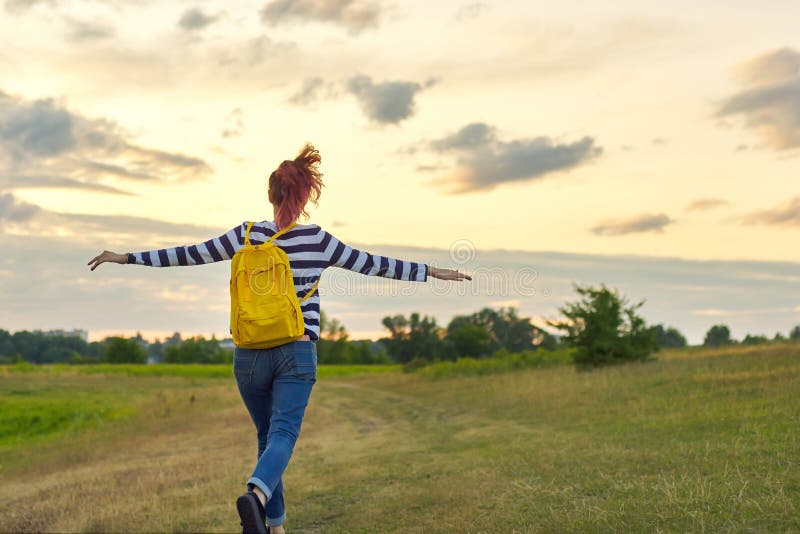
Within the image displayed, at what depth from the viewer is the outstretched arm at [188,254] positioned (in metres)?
5.12

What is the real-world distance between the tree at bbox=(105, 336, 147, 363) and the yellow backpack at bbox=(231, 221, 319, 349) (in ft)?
373

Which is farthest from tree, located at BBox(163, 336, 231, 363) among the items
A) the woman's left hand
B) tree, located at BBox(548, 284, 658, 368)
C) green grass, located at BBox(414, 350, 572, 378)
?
the woman's left hand

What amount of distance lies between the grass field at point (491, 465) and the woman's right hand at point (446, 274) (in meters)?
2.25

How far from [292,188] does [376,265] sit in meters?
0.80

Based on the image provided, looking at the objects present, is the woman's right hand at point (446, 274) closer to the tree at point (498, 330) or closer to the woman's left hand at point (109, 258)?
the woman's left hand at point (109, 258)

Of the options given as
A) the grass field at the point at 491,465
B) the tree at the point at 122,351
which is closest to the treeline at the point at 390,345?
the tree at the point at 122,351

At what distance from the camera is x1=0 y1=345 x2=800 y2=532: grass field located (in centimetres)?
650

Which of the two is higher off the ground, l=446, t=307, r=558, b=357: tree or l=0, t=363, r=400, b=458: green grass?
l=446, t=307, r=558, b=357: tree

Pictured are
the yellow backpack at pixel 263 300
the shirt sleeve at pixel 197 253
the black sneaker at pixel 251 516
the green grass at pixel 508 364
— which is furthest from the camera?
the green grass at pixel 508 364

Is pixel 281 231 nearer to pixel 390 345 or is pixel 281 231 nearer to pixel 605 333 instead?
pixel 605 333

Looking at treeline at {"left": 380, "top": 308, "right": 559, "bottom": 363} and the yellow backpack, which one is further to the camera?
treeline at {"left": 380, "top": 308, "right": 559, "bottom": 363}

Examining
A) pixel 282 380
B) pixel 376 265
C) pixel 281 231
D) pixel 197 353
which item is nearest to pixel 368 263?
pixel 376 265

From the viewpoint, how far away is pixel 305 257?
4.98 m

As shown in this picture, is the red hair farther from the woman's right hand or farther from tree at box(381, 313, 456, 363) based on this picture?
tree at box(381, 313, 456, 363)
